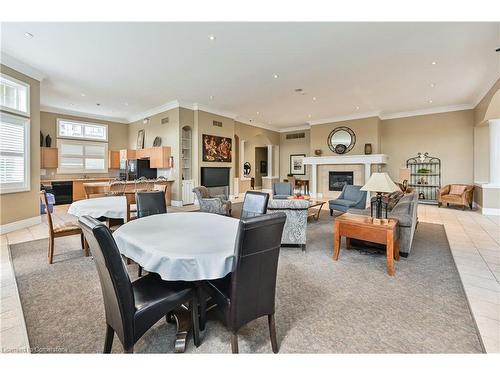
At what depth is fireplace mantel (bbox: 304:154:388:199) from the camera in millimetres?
8516

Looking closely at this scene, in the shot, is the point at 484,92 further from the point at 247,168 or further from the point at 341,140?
the point at 247,168

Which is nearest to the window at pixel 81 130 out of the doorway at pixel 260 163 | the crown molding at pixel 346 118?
the doorway at pixel 260 163

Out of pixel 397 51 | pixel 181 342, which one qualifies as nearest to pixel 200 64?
pixel 397 51

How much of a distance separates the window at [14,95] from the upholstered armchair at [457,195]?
10.5m

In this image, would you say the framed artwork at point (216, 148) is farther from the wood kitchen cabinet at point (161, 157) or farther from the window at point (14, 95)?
the window at point (14, 95)

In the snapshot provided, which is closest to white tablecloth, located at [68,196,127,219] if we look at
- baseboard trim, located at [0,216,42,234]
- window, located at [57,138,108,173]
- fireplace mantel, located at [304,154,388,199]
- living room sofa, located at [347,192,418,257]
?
baseboard trim, located at [0,216,42,234]

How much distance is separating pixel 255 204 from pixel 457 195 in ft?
23.0

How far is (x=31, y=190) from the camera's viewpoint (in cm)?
507

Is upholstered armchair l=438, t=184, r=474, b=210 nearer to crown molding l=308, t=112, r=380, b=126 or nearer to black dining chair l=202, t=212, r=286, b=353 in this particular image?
crown molding l=308, t=112, r=380, b=126

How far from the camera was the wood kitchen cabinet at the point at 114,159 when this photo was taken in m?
9.23

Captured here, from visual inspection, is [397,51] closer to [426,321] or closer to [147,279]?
[426,321]

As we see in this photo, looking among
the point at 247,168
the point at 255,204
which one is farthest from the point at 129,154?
the point at 255,204

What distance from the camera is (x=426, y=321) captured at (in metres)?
1.94

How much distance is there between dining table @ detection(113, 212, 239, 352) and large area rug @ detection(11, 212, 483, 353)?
0.57 meters
